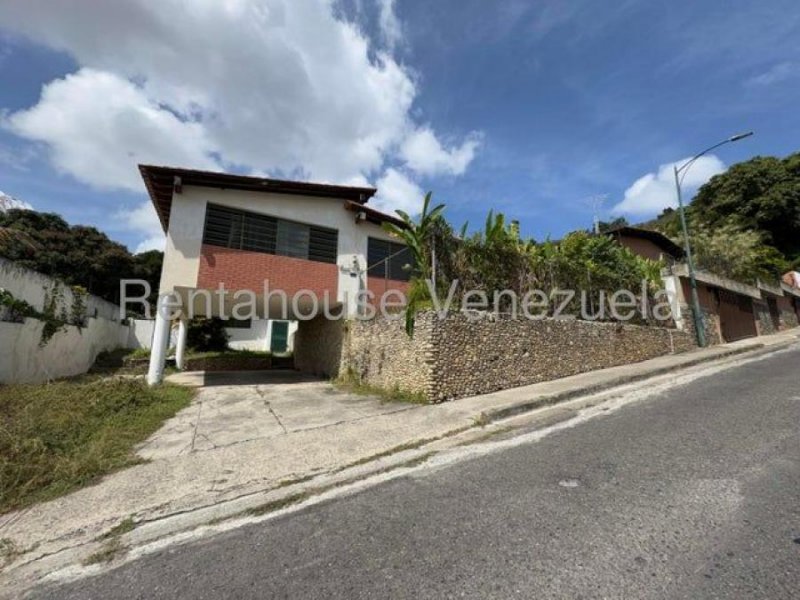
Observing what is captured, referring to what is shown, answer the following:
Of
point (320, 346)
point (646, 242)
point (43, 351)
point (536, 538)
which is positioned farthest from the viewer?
point (646, 242)

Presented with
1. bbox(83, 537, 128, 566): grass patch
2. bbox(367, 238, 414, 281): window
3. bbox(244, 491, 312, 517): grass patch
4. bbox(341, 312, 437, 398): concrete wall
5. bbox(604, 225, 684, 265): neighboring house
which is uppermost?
bbox(604, 225, 684, 265): neighboring house

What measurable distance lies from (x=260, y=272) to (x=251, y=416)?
511cm

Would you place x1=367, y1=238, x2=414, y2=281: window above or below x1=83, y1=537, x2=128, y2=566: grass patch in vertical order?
above

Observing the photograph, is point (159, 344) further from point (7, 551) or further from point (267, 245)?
point (7, 551)

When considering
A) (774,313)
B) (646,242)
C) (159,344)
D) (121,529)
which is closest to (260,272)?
(159,344)

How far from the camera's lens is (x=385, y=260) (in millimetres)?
Answer: 12734

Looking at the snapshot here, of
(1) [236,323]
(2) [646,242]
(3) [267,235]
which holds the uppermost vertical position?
(2) [646,242]

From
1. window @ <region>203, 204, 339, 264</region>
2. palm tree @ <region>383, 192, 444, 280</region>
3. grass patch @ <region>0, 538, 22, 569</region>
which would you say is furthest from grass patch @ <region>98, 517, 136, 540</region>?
window @ <region>203, 204, 339, 264</region>

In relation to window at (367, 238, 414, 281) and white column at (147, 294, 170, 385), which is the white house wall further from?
white column at (147, 294, 170, 385)

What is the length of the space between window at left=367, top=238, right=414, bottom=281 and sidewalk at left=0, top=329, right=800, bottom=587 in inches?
232

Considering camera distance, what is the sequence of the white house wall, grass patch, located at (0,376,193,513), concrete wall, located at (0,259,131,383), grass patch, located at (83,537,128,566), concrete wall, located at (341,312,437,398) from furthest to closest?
1. the white house wall
2. concrete wall, located at (0,259,131,383)
3. concrete wall, located at (341,312,437,398)
4. grass patch, located at (0,376,193,513)
5. grass patch, located at (83,537,128,566)

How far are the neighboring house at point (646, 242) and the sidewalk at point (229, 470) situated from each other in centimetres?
1827

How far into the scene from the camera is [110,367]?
54.8 ft

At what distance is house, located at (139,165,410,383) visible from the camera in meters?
10.6
